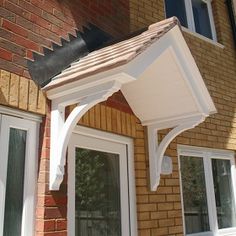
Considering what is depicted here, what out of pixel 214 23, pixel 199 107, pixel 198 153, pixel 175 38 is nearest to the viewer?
pixel 175 38

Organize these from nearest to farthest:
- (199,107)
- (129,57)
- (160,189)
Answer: (129,57)
(199,107)
(160,189)

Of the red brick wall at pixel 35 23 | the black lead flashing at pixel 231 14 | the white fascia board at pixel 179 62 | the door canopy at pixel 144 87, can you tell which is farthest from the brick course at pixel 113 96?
the white fascia board at pixel 179 62

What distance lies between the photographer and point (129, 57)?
2434 mm

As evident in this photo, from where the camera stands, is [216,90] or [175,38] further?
[216,90]

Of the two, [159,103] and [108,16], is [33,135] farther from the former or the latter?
[108,16]

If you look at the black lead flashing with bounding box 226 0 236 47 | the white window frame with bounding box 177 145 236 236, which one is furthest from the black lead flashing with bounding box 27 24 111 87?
the black lead flashing with bounding box 226 0 236 47

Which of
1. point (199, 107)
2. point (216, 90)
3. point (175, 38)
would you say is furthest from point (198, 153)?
point (175, 38)

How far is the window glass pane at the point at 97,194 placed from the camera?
3.24 meters

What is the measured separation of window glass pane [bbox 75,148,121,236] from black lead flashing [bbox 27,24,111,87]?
0.81 metres

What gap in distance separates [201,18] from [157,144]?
11.7ft

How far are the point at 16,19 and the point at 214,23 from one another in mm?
4722

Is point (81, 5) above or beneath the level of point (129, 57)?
above

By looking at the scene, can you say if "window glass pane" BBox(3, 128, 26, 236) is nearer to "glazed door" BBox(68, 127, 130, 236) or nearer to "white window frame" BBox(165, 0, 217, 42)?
"glazed door" BBox(68, 127, 130, 236)

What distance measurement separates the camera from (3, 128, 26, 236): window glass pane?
2.58m
